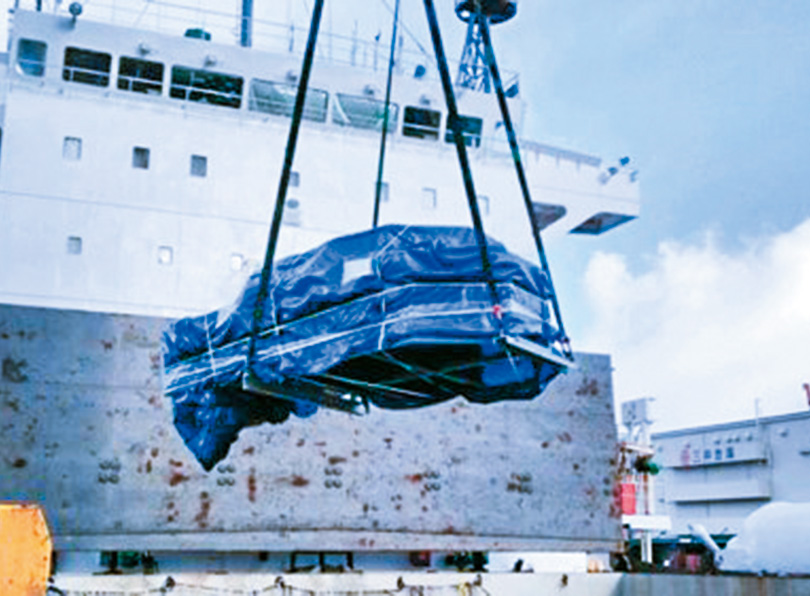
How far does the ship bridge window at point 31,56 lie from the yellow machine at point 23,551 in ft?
45.2

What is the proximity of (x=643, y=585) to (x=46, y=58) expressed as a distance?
38.5ft

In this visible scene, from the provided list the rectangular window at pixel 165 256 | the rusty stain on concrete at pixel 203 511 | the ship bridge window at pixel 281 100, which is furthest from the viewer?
the ship bridge window at pixel 281 100

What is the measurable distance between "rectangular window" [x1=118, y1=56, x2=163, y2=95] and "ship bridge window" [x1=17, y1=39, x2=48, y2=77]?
1.15 m

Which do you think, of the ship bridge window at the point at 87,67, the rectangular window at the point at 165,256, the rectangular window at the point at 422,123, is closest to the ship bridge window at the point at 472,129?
the rectangular window at the point at 422,123

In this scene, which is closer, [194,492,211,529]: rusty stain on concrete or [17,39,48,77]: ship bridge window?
[194,492,211,529]: rusty stain on concrete

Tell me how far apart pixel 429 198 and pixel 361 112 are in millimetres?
1886

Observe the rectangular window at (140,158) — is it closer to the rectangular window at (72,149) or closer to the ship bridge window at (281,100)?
the rectangular window at (72,149)

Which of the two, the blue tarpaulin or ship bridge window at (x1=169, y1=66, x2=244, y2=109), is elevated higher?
ship bridge window at (x1=169, y1=66, x2=244, y2=109)

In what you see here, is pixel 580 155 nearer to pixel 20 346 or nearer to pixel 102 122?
pixel 102 122

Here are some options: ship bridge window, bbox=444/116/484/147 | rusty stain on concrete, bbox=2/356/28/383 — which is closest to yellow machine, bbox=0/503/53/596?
rusty stain on concrete, bbox=2/356/28/383

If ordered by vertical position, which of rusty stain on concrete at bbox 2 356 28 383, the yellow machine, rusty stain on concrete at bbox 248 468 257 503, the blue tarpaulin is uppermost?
rusty stain on concrete at bbox 2 356 28 383

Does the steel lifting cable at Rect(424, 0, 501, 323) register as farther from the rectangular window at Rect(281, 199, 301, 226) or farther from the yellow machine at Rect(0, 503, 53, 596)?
the rectangular window at Rect(281, 199, 301, 226)

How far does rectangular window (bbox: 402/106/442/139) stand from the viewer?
1709 cm

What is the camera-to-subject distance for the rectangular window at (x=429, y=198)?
54.2 feet
